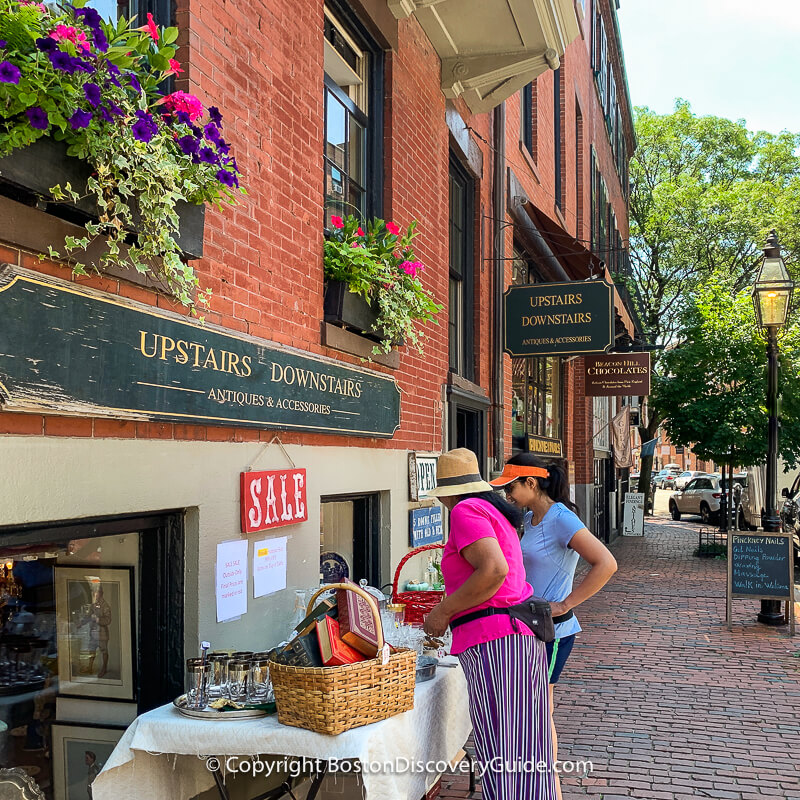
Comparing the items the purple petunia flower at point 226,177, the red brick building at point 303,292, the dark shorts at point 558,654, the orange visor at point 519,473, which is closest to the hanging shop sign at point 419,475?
the red brick building at point 303,292

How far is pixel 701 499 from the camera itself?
28.2 meters

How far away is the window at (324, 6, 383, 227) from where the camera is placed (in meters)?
5.84

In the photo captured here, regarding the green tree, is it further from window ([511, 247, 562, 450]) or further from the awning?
the awning

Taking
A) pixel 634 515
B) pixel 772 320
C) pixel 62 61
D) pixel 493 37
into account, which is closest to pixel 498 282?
pixel 493 37

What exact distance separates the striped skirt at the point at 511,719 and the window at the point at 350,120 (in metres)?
3.03

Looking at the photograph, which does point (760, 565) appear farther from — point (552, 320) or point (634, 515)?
point (634, 515)

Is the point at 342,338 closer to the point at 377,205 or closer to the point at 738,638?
the point at 377,205

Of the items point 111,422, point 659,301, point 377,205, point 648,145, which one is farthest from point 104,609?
point 648,145

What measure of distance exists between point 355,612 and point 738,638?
733cm

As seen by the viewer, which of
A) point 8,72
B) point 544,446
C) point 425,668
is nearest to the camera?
point 8,72

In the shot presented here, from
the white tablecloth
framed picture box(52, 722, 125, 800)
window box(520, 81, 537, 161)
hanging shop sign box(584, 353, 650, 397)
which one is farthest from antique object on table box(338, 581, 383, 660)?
hanging shop sign box(584, 353, 650, 397)

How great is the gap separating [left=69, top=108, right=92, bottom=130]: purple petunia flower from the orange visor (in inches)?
118

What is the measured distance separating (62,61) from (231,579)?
2.38 meters

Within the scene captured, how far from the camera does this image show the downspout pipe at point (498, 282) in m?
10.1
